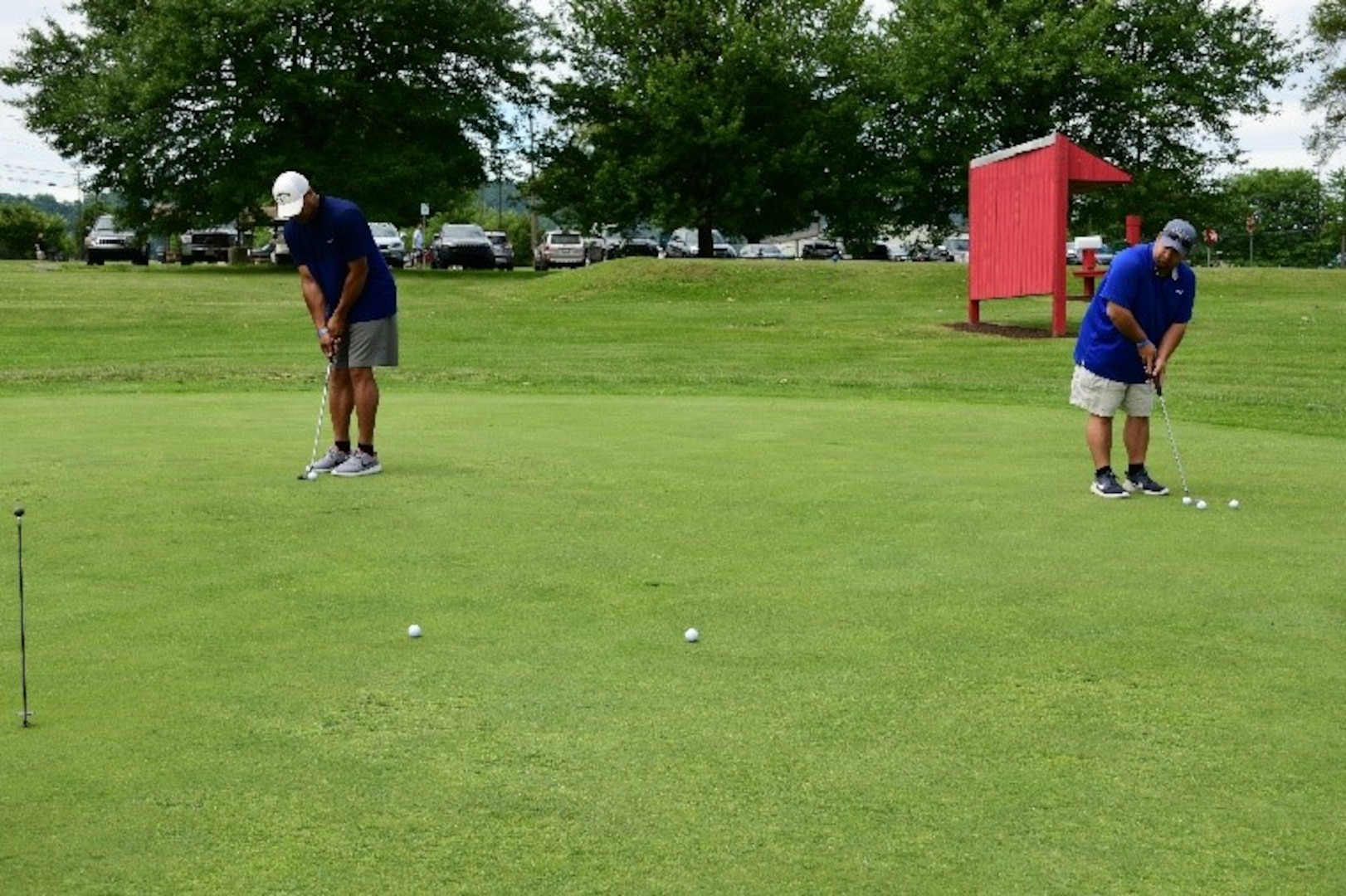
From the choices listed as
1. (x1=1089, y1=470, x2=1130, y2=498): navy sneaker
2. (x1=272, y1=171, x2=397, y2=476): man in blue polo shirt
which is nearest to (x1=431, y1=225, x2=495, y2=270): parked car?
(x1=272, y1=171, x2=397, y2=476): man in blue polo shirt

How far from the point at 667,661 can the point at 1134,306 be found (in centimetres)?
538

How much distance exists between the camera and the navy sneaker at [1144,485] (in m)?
9.63

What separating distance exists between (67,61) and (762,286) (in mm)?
35243

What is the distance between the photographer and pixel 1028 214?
27859mm

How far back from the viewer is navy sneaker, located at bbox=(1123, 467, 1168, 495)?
9.63 meters

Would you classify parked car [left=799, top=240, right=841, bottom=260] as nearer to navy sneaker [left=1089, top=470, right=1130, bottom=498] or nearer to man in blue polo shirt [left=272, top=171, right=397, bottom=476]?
man in blue polo shirt [left=272, top=171, right=397, bottom=476]

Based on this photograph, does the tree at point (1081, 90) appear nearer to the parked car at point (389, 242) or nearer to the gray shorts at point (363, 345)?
the parked car at point (389, 242)

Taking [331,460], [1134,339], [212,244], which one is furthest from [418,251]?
[1134,339]

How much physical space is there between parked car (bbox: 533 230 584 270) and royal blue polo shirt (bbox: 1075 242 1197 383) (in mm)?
55274

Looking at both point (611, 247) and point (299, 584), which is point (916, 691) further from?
point (611, 247)

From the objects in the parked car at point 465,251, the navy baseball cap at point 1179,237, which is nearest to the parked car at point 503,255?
the parked car at point 465,251

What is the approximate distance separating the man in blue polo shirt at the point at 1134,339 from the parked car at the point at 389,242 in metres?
46.7

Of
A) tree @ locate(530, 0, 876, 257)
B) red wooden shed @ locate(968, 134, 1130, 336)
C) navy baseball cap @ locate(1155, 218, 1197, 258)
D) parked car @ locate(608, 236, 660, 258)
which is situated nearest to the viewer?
navy baseball cap @ locate(1155, 218, 1197, 258)

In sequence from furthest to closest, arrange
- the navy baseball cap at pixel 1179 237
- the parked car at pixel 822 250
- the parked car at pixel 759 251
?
1. the parked car at pixel 759 251
2. the parked car at pixel 822 250
3. the navy baseball cap at pixel 1179 237
